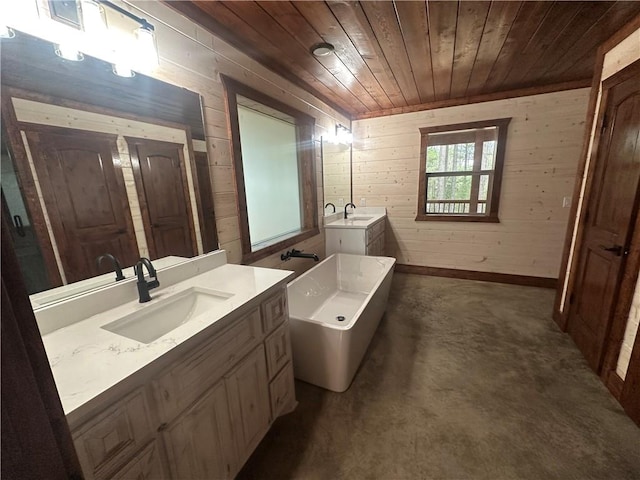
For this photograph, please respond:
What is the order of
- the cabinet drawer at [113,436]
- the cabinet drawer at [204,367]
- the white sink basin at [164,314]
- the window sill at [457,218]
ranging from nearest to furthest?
the cabinet drawer at [113,436] < the cabinet drawer at [204,367] < the white sink basin at [164,314] < the window sill at [457,218]

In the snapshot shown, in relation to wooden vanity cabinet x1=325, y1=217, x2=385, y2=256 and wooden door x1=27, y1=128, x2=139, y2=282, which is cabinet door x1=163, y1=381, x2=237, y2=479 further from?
wooden vanity cabinet x1=325, y1=217, x2=385, y2=256

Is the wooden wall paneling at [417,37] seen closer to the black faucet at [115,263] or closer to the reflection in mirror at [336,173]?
the reflection in mirror at [336,173]

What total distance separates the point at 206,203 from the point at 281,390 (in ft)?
4.03

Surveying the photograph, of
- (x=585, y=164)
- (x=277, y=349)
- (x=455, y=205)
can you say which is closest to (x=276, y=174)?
(x=277, y=349)

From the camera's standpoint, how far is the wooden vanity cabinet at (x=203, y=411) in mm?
736

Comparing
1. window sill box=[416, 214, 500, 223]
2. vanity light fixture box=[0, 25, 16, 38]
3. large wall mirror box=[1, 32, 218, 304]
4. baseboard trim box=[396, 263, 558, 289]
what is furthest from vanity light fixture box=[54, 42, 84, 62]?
baseboard trim box=[396, 263, 558, 289]

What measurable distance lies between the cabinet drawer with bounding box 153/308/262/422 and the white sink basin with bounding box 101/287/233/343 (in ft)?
0.64

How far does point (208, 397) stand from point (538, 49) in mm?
3321

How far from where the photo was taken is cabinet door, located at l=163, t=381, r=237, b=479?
0.91 metres

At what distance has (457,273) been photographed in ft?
12.4

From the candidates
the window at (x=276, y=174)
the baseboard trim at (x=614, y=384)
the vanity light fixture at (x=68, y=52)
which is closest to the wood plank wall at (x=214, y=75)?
the window at (x=276, y=174)

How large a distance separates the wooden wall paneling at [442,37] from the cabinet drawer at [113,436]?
2359 mm

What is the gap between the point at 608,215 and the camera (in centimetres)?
187

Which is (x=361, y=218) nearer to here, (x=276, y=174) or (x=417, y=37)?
(x=276, y=174)
